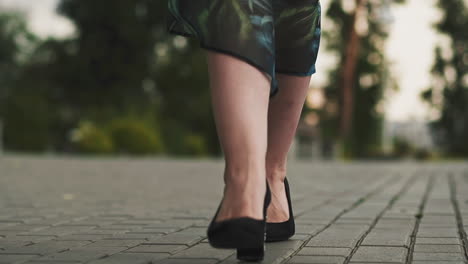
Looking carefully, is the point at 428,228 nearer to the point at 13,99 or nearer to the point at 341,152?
the point at 13,99

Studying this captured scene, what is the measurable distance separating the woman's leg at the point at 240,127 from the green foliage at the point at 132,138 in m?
26.7

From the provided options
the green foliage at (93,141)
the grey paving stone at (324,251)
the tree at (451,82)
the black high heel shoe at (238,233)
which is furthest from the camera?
the tree at (451,82)

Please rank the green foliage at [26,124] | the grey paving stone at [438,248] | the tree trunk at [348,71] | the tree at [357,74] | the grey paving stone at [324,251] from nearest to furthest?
the grey paving stone at [324,251] < the grey paving stone at [438,248] < the green foliage at [26,124] < the tree trunk at [348,71] < the tree at [357,74]

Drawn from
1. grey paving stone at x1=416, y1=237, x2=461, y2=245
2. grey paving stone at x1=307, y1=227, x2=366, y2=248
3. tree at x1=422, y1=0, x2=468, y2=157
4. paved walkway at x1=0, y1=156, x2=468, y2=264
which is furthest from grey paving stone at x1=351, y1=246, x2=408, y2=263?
tree at x1=422, y1=0, x2=468, y2=157

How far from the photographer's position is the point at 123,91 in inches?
1620

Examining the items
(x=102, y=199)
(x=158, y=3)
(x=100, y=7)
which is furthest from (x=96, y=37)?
(x=102, y=199)

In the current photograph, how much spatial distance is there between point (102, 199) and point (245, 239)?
4077 mm

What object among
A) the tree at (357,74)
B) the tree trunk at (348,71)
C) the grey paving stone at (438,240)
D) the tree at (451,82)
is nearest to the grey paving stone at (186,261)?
the grey paving stone at (438,240)

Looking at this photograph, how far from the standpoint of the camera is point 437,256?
2947mm

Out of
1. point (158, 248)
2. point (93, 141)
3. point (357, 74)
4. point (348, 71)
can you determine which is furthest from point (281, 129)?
point (357, 74)

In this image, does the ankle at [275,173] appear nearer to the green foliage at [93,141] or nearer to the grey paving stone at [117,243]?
the grey paving stone at [117,243]

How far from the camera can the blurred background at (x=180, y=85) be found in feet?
96.4

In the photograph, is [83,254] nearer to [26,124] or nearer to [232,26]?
[232,26]

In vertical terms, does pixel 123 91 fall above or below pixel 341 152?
above
